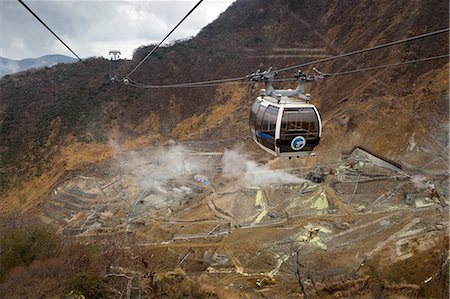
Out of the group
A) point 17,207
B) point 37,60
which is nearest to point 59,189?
point 17,207

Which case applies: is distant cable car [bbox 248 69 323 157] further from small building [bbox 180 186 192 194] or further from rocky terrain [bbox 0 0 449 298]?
small building [bbox 180 186 192 194]

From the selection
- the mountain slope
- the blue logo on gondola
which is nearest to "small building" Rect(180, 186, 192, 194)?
the mountain slope

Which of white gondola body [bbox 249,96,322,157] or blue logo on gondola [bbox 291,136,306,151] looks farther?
blue logo on gondola [bbox 291,136,306,151]

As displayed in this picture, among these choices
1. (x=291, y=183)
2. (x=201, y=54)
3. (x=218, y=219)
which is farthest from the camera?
(x=201, y=54)

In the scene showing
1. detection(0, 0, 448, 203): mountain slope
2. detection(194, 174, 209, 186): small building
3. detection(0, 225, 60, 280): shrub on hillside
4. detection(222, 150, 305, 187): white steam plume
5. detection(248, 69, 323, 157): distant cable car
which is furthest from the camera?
detection(194, 174, 209, 186): small building

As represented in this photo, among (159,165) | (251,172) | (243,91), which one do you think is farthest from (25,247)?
(243,91)

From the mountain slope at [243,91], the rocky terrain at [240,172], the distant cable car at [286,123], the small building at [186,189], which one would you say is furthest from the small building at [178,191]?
the distant cable car at [286,123]

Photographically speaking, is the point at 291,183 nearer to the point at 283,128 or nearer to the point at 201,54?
the point at 283,128
